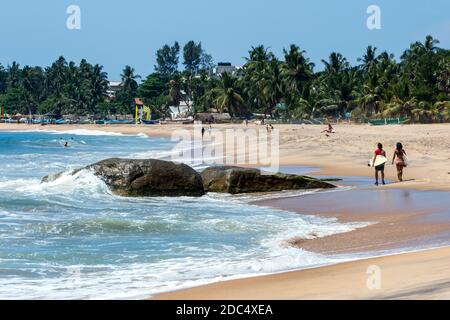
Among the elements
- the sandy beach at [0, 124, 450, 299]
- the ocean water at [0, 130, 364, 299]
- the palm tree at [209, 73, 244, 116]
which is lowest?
the ocean water at [0, 130, 364, 299]

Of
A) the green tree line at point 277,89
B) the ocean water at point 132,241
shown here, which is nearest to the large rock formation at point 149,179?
the ocean water at point 132,241

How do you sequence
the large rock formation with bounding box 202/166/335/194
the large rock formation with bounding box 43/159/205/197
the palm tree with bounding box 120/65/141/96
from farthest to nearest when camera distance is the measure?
the palm tree with bounding box 120/65/141/96 → the large rock formation with bounding box 202/166/335/194 → the large rock formation with bounding box 43/159/205/197

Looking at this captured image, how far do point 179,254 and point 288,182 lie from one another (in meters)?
9.05

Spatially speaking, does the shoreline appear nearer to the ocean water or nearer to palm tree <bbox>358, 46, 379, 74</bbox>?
the ocean water

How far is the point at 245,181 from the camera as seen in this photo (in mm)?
19125

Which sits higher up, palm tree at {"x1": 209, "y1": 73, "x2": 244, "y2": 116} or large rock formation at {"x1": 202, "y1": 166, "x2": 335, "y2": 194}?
palm tree at {"x1": 209, "y1": 73, "x2": 244, "y2": 116}

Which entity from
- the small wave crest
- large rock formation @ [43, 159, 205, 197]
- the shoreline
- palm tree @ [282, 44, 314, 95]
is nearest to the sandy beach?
the shoreline

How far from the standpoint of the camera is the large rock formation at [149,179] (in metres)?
18.3

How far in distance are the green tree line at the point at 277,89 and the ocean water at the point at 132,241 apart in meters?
51.2

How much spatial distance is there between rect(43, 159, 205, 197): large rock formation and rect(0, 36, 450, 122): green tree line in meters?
49.0

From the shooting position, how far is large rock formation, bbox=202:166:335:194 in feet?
62.5

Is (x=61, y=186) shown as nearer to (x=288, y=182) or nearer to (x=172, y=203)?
(x=172, y=203)

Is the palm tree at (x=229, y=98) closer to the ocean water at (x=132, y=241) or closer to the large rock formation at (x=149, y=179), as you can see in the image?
the large rock formation at (x=149, y=179)

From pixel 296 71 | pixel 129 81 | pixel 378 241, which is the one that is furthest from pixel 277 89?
pixel 378 241
